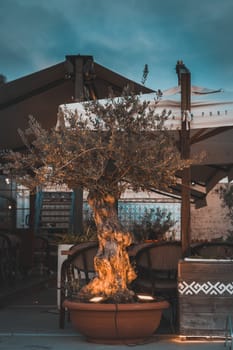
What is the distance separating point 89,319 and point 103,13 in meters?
6.19

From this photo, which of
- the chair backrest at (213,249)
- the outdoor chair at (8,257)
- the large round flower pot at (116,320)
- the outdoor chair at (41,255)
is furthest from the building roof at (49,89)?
the large round flower pot at (116,320)

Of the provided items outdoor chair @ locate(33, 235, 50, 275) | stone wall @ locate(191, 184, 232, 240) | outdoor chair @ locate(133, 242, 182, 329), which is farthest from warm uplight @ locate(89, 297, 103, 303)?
stone wall @ locate(191, 184, 232, 240)

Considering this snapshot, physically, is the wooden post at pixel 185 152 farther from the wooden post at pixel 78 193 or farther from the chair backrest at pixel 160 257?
the wooden post at pixel 78 193

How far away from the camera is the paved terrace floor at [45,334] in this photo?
5008mm

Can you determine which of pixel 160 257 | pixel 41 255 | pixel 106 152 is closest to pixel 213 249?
pixel 160 257

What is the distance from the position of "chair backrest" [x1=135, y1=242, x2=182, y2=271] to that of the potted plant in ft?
1.38

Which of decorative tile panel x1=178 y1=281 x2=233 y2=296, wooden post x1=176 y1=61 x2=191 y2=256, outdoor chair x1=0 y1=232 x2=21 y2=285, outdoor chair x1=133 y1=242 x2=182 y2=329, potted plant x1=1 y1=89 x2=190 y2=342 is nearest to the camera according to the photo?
potted plant x1=1 y1=89 x2=190 y2=342

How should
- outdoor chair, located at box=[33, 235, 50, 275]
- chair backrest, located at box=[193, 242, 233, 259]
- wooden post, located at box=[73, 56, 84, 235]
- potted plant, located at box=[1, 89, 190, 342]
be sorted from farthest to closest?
outdoor chair, located at box=[33, 235, 50, 275] < wooden post, located at box=[73, 56, 84, 235] < chair backrest, located at box=[193, 242, 233, 259] < potted plant, located at box=[1, 89, 190, 342]

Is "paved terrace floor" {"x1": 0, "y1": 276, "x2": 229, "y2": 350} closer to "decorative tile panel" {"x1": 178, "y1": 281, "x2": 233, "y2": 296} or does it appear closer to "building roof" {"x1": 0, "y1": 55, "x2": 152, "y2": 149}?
"decorative tile panel" {"x1": 178, "y1": 281, "x2": 233, "y2": 296}

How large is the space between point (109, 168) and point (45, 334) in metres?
1.61

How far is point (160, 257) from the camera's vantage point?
5.92 metres

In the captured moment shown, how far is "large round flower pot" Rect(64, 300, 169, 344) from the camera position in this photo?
491 centimetres

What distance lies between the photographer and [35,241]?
1241 centimetres

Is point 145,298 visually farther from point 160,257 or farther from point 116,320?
point 160,257
